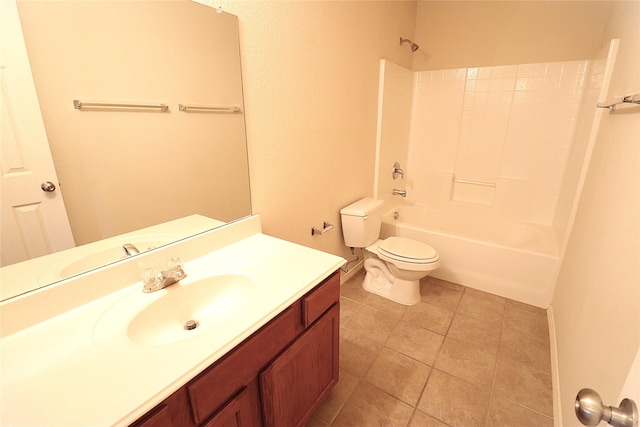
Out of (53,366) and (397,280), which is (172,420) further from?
(397,280)

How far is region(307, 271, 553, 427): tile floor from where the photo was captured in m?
1.41

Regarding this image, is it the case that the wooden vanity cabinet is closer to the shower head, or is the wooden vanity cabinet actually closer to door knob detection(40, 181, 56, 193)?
door knob detection(40, 181, 56, 193)

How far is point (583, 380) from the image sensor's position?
3.63 feet

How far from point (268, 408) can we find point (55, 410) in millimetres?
582

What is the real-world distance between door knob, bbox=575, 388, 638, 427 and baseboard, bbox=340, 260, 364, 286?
2.01 m

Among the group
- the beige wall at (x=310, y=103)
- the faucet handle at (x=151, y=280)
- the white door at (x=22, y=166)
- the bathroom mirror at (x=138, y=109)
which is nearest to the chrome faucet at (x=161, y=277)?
the faucet handle at (x=151, y=280)

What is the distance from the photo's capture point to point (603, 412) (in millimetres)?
481

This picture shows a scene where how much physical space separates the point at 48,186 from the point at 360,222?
1.74 metres

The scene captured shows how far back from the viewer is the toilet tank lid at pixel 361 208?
2.21 meters

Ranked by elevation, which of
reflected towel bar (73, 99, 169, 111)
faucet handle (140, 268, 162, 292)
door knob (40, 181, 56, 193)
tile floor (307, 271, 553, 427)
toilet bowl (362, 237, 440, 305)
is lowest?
tile floor (307, 271, 553, 427)

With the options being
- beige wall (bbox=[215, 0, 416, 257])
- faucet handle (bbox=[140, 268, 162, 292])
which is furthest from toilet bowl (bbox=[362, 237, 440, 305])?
faucet handle (bbox=[140, 268, 162, 292])

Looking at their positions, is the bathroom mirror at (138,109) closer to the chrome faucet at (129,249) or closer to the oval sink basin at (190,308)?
the chrome faucet at (129,249)

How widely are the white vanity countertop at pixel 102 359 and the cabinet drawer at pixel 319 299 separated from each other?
47 millimetres

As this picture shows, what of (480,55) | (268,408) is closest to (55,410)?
(268,408)
